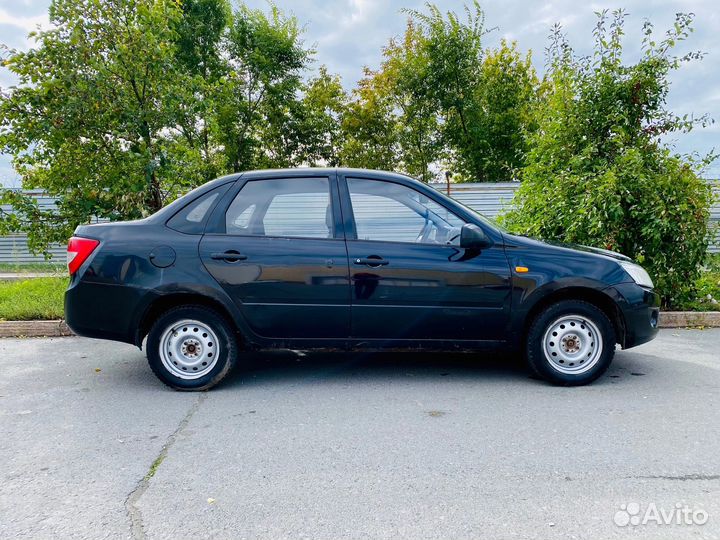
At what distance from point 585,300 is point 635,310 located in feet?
1.28

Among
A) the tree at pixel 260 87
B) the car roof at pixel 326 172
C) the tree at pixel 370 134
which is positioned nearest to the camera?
the car roof at pixel 326 172

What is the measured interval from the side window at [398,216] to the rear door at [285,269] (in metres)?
0.21

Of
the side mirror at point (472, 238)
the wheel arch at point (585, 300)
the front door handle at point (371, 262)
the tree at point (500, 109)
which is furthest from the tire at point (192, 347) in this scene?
the tree at point (500, 109)

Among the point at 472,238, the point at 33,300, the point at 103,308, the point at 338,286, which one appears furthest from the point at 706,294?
the point at 33,300

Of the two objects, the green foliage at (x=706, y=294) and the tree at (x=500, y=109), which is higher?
the tree at (x=500, y=109)

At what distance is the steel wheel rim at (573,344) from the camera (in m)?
4.45

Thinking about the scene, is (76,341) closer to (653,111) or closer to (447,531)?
(447,531)

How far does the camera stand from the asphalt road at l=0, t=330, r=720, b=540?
8.23ft

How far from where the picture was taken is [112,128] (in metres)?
8.09

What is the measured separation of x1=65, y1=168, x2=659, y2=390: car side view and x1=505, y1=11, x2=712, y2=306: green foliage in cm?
287

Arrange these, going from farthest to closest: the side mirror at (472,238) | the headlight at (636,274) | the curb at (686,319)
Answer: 1. the curb at (686,319)
2. the headlight at (636,274)
3. the side mirror at (472,238)

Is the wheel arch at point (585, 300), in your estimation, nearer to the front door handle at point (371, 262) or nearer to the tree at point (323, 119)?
the front door handle at point (371, 262)

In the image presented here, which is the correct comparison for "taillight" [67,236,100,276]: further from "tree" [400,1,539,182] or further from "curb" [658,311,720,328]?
"tree" [400,1,539,182]

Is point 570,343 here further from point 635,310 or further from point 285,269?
point 285,269
